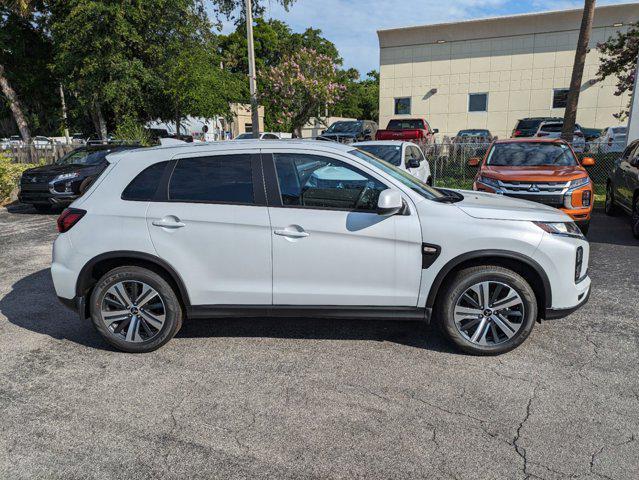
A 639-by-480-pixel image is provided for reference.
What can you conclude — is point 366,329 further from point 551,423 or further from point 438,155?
point 438,155

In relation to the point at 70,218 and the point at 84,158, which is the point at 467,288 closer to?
the point at 70,218

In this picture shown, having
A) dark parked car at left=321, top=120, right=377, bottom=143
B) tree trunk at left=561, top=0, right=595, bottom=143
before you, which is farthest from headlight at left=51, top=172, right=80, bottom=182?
tree trunk at left=561, top=0, right=595, bottom=143

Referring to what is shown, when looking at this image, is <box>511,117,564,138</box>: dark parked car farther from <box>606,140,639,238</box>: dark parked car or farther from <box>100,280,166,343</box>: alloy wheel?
<box>100,280,166,343</box>: alloy wheel

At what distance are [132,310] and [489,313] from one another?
2.96 metres

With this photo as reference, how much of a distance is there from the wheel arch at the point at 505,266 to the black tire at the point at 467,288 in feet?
0.15

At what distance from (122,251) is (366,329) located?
2294mm

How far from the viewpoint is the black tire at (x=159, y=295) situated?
13.0 feet

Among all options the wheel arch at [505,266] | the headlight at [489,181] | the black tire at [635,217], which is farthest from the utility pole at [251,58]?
the wheel arch at [505,266]

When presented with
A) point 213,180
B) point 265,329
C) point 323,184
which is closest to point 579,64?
point 323,184

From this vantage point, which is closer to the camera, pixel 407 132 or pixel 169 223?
pixel 169 223

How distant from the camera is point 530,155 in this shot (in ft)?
28.4

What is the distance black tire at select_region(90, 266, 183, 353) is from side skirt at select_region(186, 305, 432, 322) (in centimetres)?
16

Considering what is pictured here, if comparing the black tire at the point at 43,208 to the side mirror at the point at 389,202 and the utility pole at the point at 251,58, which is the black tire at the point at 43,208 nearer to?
the utility pole at the point at 251,58

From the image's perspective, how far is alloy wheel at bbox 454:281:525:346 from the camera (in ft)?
12.5
